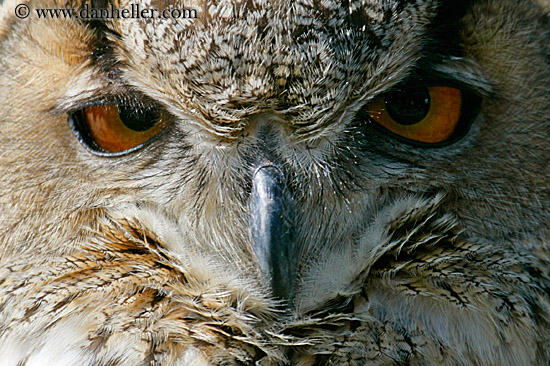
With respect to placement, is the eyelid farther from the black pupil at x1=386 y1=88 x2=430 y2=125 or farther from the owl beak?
the black pupil at x1=386 y1=88 x2=430 y2=125

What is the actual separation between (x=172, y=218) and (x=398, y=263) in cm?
60

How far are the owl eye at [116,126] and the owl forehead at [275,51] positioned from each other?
0.46 feet

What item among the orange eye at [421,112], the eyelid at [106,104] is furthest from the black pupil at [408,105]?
the eyelid at [106,104]

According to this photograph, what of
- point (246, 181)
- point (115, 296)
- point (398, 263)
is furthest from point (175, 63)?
point (398, 263)

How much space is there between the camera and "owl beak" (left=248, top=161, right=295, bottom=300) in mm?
1735

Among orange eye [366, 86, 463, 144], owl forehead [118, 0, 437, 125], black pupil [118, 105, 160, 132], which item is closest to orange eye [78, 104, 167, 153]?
black pupil [118, 105, 160, 132]

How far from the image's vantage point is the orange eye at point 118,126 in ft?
6.33

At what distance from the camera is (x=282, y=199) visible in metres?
1.75

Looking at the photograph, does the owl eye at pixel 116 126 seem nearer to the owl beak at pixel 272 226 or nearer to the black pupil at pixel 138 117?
the black pupil at pixel 138 117

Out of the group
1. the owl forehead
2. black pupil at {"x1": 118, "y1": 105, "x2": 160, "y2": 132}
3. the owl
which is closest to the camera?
the owl forehead

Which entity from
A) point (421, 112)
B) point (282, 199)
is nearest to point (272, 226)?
point (282, 199)

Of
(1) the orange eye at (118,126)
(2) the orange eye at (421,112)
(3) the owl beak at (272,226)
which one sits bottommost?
(3) the owl beak at (272,226)

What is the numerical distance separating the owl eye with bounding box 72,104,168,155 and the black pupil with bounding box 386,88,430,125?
23.6 inches

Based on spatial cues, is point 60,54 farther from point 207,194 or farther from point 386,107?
point 386,107
